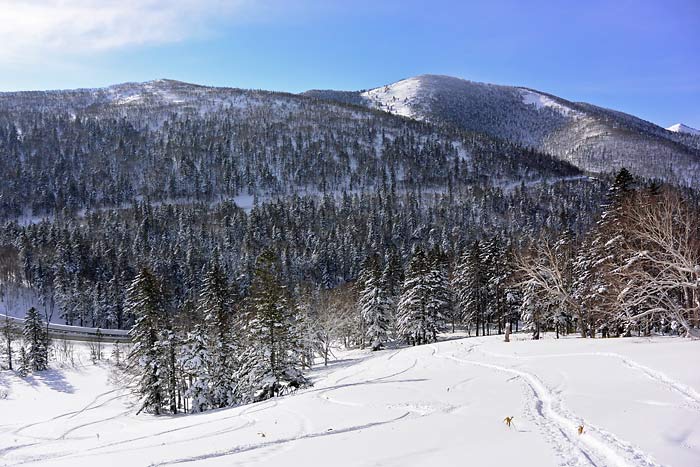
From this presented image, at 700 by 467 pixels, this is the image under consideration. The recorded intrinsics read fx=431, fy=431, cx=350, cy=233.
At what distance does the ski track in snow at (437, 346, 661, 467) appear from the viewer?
30.0ft

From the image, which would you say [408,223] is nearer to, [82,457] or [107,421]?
[107,421]

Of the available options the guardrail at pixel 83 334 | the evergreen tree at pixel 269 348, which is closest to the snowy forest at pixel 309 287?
the evergreen tree at pixel 269 348

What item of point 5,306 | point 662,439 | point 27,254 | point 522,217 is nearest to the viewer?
point 662,439

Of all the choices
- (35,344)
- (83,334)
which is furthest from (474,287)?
(83,334)

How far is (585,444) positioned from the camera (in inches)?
406

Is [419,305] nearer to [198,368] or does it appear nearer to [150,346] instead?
[198,368]

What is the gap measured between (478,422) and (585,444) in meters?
3.00

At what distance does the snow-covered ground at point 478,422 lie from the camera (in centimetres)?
988

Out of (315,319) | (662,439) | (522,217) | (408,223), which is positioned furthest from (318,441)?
(522,217)

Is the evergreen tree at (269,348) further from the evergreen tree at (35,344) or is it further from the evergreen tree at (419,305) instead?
the evergreen tree at (35,344)

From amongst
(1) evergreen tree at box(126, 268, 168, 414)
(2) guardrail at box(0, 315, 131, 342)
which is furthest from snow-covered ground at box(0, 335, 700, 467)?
(2) guardrail at box(0, 315, 131, 342)

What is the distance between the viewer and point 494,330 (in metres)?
70.4

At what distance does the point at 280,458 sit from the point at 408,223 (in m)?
167

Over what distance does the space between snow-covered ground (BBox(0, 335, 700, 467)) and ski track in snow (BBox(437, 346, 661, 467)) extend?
0.03m
